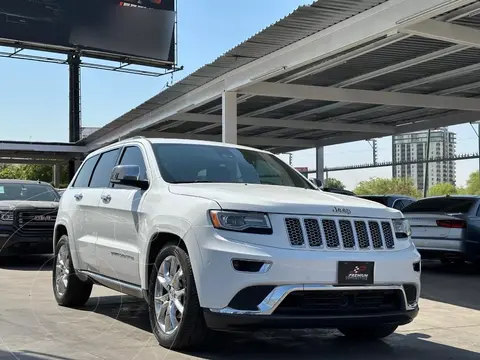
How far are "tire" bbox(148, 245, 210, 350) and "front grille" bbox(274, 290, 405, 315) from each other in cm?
68

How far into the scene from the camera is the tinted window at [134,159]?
6.17m

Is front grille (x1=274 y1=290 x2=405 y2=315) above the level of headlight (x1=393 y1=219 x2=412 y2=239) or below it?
below

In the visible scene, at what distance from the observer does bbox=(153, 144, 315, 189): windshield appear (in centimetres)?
602

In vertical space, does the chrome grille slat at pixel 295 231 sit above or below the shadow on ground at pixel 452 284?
above

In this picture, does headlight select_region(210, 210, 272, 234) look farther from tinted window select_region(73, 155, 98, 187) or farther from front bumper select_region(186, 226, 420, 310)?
tinted window select_region(73, 155, 98, 187)

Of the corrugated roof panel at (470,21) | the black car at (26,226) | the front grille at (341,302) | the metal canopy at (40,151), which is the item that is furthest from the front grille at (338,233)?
the metal canopy at (40,151)

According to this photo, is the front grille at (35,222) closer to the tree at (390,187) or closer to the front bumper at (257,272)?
the front bumper at (257,272)

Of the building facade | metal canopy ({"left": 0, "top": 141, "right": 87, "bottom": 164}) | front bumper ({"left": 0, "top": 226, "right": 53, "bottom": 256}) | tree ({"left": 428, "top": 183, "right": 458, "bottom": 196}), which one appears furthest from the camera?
the building facade

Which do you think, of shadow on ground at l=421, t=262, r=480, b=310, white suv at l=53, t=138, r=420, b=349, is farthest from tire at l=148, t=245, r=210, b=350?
shadow on ground at l=421, t=262, r=480, b=310

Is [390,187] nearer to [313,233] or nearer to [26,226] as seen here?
[26,226]

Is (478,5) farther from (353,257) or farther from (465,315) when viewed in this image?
(353,257)

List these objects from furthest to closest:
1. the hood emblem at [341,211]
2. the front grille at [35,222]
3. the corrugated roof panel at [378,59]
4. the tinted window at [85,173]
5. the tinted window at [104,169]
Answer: the corrugated roof panel at [378,59], the front grille at [35,222], the tinted window at [85,173], the tinted window at [104,169], the hood emblem at [341,211]

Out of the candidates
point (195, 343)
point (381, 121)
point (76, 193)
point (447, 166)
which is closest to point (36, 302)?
Answer: point (76, 193)

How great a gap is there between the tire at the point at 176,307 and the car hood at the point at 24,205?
7.06m
